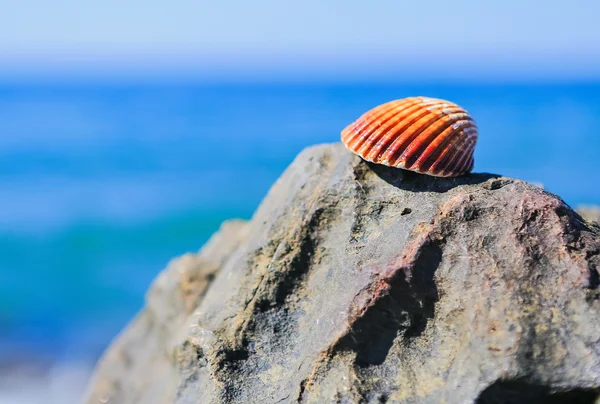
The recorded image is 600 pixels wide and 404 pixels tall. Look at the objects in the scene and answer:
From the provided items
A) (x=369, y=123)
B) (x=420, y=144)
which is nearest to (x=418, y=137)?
(x=420, y=144)

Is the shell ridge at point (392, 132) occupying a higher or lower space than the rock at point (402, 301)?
higher

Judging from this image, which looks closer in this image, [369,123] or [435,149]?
[435,149]

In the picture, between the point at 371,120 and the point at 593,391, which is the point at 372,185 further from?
the point at 593,391

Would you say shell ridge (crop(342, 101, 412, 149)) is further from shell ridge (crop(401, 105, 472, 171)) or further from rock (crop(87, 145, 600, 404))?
shell ridge (crop(401, 105, 472, 171))

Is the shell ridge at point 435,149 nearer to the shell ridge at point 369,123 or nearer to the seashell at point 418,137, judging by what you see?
the seashell at point 418,137

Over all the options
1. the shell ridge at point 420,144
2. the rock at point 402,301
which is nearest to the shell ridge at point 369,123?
the rock at point 402,301

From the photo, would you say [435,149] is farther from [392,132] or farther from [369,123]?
[369,123]
